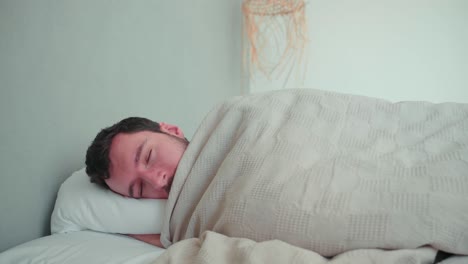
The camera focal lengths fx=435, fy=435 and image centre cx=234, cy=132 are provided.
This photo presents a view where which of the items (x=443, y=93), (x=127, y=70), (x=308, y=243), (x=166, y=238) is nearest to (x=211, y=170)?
(x=166, y=238)

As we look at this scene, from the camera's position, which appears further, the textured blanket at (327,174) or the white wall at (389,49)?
the white wall at (389,49)

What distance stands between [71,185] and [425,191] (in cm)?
89

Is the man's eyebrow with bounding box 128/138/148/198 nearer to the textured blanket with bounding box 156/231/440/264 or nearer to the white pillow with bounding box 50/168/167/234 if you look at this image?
the white pillow with bounding box 50/168/167/234

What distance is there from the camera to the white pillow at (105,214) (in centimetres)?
112

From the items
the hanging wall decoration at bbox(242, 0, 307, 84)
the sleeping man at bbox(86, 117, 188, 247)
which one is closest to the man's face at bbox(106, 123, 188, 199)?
the sleeping man at bbox(86, 117, 188, 247)

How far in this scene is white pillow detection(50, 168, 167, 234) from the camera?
3.67 ft

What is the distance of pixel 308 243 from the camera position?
2.62 feet

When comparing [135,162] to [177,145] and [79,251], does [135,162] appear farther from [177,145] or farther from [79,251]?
[79,251]

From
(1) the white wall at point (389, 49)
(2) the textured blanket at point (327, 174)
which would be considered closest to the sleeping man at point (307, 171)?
(2) the textured blanket at point (327, 174)

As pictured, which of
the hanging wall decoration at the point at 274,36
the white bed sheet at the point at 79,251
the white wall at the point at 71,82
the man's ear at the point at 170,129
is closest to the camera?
the white bed sheet at the point at 79,251

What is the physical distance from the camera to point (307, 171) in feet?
2.94

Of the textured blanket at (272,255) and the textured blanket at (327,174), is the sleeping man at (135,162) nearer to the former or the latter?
the textured blanket at (327,174)

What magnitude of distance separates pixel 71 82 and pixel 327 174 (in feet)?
2.58

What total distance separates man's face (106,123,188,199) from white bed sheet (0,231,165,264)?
5.7 inches
